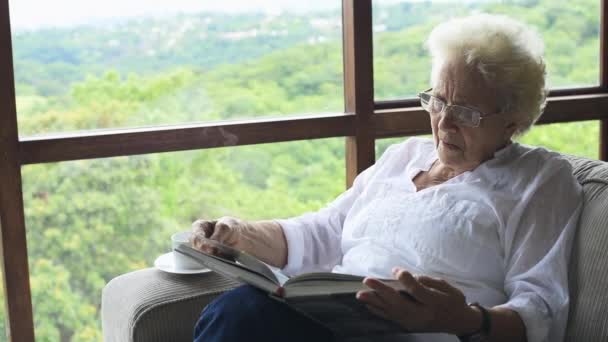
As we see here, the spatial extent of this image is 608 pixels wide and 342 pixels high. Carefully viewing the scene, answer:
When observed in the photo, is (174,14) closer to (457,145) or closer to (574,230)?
(457,145)

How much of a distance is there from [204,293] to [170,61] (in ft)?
2.80

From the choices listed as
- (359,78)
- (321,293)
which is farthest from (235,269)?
(359,78)

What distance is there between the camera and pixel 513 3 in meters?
2.86

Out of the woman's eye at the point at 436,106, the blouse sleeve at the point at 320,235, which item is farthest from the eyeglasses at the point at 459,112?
the blouse sleeve at the point at 320,235

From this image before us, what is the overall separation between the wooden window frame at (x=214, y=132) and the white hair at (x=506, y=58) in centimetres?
69

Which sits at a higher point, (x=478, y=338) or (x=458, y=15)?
(x=458, y=15)

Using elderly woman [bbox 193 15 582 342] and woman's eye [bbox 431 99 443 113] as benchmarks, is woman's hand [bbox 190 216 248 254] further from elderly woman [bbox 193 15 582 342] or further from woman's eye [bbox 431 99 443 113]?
woman's eye [bbox 431 99 443 113]

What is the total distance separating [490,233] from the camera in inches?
69.9

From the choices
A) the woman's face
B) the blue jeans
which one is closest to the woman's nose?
the woman's face

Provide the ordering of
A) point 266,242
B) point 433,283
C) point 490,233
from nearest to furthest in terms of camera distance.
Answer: point 433,283 → point 490,233 → point 266,242

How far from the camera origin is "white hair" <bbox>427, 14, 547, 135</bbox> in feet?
6.03

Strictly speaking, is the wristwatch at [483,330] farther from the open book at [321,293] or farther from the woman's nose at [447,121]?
the woman's nose at [447,121]

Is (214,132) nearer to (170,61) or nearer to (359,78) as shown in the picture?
(170,61)

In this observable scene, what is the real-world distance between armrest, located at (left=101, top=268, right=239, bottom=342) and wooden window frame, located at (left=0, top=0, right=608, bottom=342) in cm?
43
